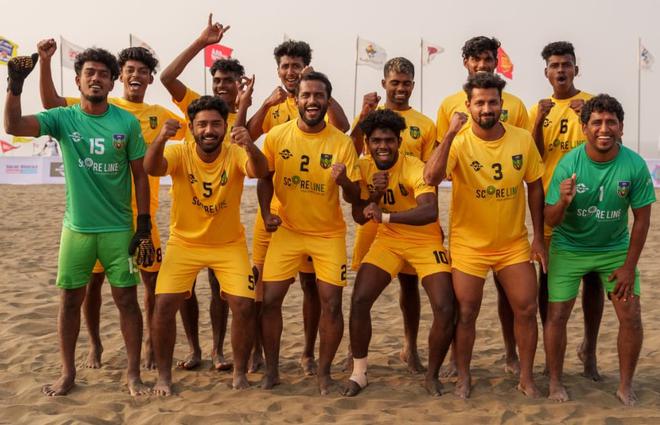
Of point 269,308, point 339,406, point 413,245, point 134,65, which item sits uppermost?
point 134,65

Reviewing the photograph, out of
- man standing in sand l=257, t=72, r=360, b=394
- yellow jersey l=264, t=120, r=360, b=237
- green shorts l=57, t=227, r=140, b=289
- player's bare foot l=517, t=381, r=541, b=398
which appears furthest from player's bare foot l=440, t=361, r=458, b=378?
green shorts l=57, t=227, r=140, b=289

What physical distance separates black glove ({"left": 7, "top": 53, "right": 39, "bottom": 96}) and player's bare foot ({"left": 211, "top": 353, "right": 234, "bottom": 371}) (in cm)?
287

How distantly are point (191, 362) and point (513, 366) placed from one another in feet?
9.77

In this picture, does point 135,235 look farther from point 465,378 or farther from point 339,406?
point 465,378

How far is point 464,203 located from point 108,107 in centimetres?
307

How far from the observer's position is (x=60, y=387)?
18.4 ft

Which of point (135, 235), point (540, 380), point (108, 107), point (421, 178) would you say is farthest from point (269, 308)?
point (540, 380)

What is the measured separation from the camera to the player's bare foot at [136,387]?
560 centimetres

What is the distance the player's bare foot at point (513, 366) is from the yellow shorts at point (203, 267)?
248 centimetres

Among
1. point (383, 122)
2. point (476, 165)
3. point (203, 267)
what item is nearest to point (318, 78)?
point (383, 122)

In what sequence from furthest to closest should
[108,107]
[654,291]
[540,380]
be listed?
[654,291]
[540,380]
[108,107]

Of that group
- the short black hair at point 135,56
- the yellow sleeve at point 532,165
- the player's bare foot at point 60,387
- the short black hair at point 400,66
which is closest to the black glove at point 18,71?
the short black hair at point 135,56

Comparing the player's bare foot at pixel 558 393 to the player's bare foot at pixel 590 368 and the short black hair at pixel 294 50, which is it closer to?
the player's bare foot at pixel 590 368

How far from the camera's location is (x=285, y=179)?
580 centimetres
